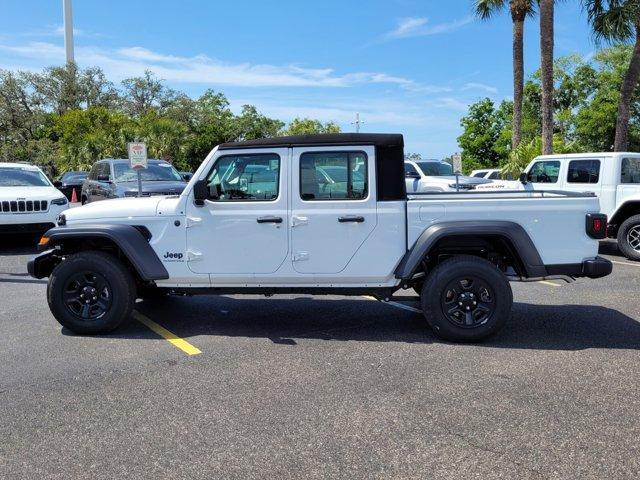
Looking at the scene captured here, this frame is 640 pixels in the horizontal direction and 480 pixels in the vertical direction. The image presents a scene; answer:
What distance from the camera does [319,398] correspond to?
13.8 feet

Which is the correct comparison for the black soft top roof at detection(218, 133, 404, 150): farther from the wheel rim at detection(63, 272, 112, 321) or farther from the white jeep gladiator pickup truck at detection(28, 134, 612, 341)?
the wheel rim at detection(63, 272, 112, 321)

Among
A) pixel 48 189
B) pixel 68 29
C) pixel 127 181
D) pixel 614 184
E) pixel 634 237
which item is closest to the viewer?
pixel 634 237

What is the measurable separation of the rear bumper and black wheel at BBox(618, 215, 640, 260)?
574 centimetres

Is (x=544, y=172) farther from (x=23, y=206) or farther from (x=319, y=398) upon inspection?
(x=23, y=206)

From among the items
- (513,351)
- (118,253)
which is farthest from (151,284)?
(513,351)

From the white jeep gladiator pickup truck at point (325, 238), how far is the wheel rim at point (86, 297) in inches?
0.4

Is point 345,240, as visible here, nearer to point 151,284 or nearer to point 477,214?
point 477,214

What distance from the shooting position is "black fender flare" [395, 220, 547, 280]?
525 centimetres

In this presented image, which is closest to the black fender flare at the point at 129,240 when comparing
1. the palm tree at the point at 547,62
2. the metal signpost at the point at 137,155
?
the metal signpost at the point at 137,155

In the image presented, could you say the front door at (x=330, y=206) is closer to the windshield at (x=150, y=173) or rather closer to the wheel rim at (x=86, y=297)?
the wheel rim at (x=86, y=297)

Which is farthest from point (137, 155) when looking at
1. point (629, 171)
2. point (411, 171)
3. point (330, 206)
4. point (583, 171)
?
point (629, 171)

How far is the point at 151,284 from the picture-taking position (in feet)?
19.2

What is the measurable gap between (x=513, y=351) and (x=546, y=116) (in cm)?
1483

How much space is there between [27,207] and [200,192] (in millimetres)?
6955
